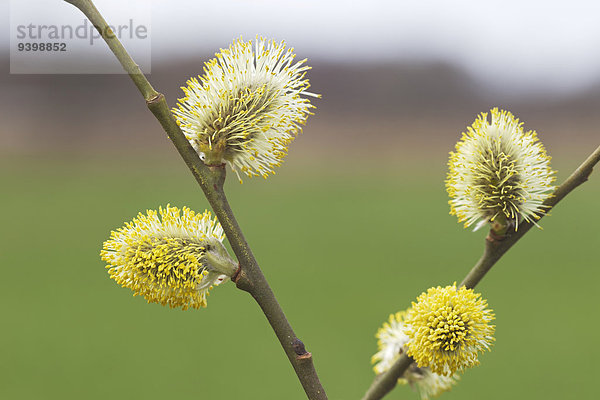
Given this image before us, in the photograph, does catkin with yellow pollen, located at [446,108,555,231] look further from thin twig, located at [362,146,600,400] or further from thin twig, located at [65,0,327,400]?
thin twig, located at [65,0,327,400]

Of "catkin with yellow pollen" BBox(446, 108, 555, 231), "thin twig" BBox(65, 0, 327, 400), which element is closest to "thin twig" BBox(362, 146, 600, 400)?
"catkin with yellow pollen" BBox(446, 108, 555, 231)

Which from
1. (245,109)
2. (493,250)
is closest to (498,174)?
(493,250)

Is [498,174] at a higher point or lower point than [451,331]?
higher

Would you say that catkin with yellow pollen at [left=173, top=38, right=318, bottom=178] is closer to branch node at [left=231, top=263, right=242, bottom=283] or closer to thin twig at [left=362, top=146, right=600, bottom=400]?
branch node at [left=231, top=263, right=242, bottom=283]

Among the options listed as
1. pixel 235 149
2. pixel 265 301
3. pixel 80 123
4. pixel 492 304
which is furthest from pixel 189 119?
pixel 80 123

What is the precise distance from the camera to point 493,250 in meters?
0.49

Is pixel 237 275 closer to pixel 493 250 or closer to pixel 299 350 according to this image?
pixel 299 350

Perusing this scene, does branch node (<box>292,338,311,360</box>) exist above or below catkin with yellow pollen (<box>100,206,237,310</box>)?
below

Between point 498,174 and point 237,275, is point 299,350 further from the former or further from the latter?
point 498,174

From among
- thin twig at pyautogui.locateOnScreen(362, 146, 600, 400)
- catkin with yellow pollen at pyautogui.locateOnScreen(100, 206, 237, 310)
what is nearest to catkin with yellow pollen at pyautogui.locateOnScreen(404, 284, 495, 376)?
thin twig at pyautogui.locateOnScreen(362, 146, 600, 400)

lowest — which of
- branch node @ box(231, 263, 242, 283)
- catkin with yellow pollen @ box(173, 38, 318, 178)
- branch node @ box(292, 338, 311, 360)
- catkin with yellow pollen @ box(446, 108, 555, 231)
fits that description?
branch node @ box(292, 338, 311, 360)

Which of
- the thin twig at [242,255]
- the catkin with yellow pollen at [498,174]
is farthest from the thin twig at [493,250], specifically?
the thin twig at [242,255]

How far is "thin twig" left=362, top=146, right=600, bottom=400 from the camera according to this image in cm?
46

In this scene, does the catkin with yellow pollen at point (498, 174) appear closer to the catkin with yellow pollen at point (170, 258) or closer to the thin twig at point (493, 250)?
the thin twig at point (493, 250)
